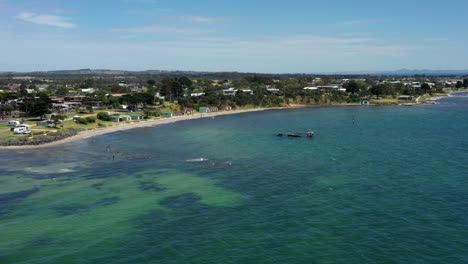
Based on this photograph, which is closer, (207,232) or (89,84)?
(207,232)

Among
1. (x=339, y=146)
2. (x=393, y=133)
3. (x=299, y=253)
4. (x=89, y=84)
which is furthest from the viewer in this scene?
(x=89, y=84)

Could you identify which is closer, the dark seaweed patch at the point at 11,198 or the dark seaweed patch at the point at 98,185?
the dark seaweed patch at the point at 11,198

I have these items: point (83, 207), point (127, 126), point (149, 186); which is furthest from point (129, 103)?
point (83, 207)

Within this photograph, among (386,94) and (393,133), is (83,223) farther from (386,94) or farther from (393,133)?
(386,94)

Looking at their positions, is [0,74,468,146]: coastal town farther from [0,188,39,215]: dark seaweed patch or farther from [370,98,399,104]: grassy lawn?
[0,188,39,215]: dark seaweed patch

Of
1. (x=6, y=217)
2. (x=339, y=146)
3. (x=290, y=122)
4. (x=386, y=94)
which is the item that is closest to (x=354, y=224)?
(x=6, y=217)

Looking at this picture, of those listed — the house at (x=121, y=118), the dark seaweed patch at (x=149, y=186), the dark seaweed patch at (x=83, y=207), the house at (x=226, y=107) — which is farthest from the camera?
the house at (x=226, y=107)

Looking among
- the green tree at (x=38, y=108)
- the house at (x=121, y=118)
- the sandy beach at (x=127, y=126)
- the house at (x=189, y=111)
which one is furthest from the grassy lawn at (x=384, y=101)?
the green tree at (x=38, y=108)

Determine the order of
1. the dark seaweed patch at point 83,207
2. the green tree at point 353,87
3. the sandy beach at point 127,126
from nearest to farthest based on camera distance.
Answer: the dark seaweed patch at point 83,207 → the sandy beach at point 127,126 → the green tree at point 353,87

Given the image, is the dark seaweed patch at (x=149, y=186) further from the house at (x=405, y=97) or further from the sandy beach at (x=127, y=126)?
the house at (x=405, y=97)

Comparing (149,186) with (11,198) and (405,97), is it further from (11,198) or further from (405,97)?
(405,97)
